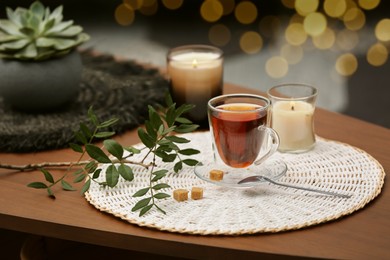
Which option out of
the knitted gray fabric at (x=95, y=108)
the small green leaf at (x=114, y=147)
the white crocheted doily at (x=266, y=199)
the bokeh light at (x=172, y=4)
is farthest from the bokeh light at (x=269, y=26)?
the small green leaf at (x=114, y=147)

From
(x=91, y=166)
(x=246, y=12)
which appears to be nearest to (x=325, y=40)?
(x=246, y=12)

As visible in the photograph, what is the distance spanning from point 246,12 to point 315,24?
15.1 inches

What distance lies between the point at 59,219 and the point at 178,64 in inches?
21.7

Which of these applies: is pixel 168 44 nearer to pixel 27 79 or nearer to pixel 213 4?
pixel 213 4

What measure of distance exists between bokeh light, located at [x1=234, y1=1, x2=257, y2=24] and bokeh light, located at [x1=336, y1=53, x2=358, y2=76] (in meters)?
0.67

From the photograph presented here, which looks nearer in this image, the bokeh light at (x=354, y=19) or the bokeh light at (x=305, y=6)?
the bokeh light at (x=354, y=19)

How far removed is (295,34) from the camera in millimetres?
3662

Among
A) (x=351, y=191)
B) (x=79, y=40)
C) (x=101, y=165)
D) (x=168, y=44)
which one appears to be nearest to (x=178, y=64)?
(x=79, y=40)

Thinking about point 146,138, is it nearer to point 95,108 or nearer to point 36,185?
point 36,185

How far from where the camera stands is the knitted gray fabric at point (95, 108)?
4.58 ft

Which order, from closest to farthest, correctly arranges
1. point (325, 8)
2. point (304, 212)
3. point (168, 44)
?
point (304, 212) < point (168, 44) < point (325, 8)

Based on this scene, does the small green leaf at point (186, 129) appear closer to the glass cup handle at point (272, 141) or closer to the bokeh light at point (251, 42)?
the glass cup handle at point (272, 141)

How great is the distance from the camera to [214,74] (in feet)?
4.97

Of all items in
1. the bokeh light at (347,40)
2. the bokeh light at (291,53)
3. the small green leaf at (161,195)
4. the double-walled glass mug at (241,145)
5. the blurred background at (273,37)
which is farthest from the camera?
the bokeh light at (347,40)
